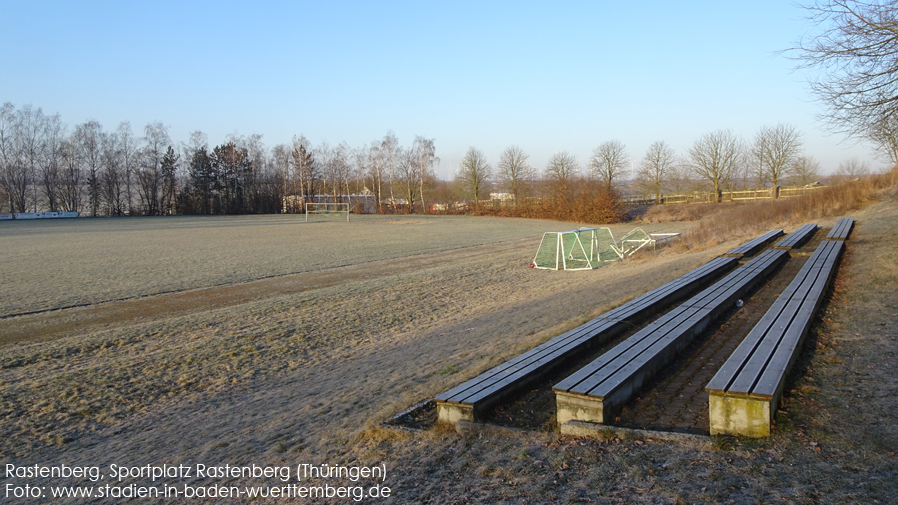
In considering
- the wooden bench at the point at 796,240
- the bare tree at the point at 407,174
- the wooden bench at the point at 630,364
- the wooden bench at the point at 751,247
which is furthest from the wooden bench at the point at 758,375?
the bare tree at the point at 407,174

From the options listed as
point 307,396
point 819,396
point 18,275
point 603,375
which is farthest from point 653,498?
point 18,275

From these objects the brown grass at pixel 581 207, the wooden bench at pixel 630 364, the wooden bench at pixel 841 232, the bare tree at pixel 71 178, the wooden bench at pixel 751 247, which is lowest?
the wooden bench at pixel 630 364

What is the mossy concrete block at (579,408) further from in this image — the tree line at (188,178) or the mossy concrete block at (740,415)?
the tree line at (188,178)

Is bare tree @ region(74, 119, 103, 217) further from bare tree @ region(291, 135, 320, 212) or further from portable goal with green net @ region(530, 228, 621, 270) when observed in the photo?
portable goal with green net @ region(530, 228, 621, 270)

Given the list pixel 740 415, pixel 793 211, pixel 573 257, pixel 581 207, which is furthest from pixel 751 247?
pixel 581 207

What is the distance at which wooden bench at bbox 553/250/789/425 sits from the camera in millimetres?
3585

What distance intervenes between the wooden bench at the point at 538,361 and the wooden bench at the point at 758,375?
4.76 ft

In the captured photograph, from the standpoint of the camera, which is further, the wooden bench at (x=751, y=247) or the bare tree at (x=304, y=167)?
the bare tree at (x=304, y=167)

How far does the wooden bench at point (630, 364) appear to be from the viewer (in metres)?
3.59

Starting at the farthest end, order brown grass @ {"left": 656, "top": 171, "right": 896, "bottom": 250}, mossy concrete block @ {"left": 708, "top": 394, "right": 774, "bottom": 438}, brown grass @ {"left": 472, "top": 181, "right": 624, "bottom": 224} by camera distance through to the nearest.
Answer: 1. brown grass @ {"left": 472, "top": 181, "right": 624, "bottom": 224}
2. brown grass @ {"left": 656, "top": 171, "right": 896, "bottom": 250}
3. mossy concrete block @ {"left": 708, "top": 394, "right": 774, "bottom": 438}

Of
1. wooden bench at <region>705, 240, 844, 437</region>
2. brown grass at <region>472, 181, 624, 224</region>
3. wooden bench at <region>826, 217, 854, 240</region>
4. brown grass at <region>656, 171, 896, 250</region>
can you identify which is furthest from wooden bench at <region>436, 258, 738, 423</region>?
brown grass at <region>472, 181, 624, 224</region>

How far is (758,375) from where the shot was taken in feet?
11.5

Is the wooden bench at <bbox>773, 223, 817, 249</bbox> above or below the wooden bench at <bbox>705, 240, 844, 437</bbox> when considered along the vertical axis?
above

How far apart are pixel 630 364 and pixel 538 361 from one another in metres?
0.86
